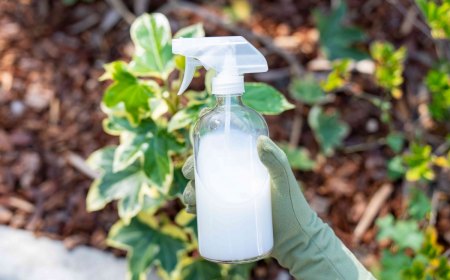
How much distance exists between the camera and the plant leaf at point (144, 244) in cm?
153

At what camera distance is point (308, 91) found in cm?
198

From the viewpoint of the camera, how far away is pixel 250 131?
1081 mm

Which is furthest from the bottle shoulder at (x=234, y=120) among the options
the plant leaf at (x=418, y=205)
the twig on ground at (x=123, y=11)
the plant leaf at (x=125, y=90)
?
the twig on ground at (x=123, y=11)

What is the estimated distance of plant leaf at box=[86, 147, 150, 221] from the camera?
1.42 meters

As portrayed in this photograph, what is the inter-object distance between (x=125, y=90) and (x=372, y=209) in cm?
98

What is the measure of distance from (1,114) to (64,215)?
45cm

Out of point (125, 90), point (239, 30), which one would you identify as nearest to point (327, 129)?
point (239, 30)

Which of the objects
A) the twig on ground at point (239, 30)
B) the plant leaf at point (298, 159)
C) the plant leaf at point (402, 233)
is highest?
the twig on ground at point (239, 30)

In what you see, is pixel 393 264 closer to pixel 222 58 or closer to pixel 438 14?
pixel 438 14

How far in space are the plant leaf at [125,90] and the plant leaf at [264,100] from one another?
218mm

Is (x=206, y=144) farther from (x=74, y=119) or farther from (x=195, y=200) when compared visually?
(x=74, y=119)

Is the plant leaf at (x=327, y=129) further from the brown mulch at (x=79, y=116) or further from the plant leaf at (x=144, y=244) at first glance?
the plant leaf at (x=144, y=244)

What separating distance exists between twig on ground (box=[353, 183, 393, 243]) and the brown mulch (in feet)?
0.05

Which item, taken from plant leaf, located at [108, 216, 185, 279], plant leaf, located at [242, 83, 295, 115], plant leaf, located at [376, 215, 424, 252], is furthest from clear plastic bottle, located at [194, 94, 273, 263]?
plant leaf, located at [376, 215, 424, 252]
